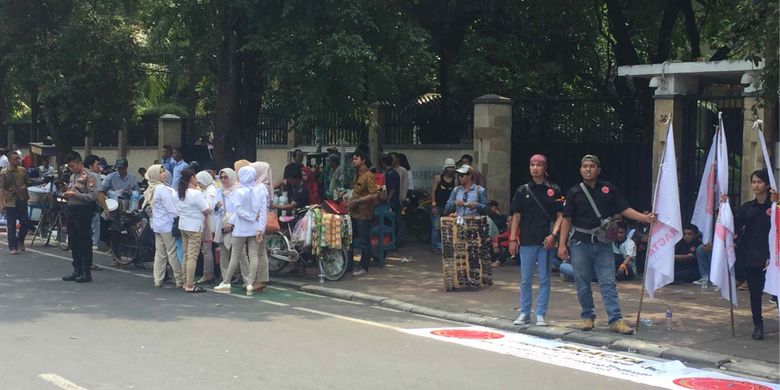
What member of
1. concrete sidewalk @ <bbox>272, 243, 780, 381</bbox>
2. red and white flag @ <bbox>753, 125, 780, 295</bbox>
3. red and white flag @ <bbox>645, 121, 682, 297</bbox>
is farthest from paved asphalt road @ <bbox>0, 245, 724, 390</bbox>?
red and white flag @ <bbox>753, 125, 780, 295</bbox>

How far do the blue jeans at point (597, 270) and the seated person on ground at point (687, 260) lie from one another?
385 cm

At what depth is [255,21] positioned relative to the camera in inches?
601

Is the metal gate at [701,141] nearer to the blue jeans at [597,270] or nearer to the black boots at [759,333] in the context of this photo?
the black boots at [759,333]

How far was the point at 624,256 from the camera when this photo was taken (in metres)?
13.7

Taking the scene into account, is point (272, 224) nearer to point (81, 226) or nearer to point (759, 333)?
point (81, 226)

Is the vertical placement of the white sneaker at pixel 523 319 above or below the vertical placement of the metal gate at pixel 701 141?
below

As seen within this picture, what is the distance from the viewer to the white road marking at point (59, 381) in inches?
279

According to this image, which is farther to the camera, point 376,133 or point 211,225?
point 376,133

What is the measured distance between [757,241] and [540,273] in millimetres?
2272

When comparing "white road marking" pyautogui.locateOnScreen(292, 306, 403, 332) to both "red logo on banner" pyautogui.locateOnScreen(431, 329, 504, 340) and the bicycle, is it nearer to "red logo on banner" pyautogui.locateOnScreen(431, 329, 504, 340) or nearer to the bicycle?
"red logo on banner" pyautogui.locateOnScreen(431, 329, 504, 340)

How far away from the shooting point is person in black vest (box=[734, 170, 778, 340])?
9.52m

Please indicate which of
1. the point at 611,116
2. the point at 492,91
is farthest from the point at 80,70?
the point at 611,116

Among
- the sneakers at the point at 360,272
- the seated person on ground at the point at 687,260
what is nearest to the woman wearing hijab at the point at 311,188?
the sneakers at the point at 360,272

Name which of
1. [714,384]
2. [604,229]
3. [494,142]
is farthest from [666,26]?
[714,384]
